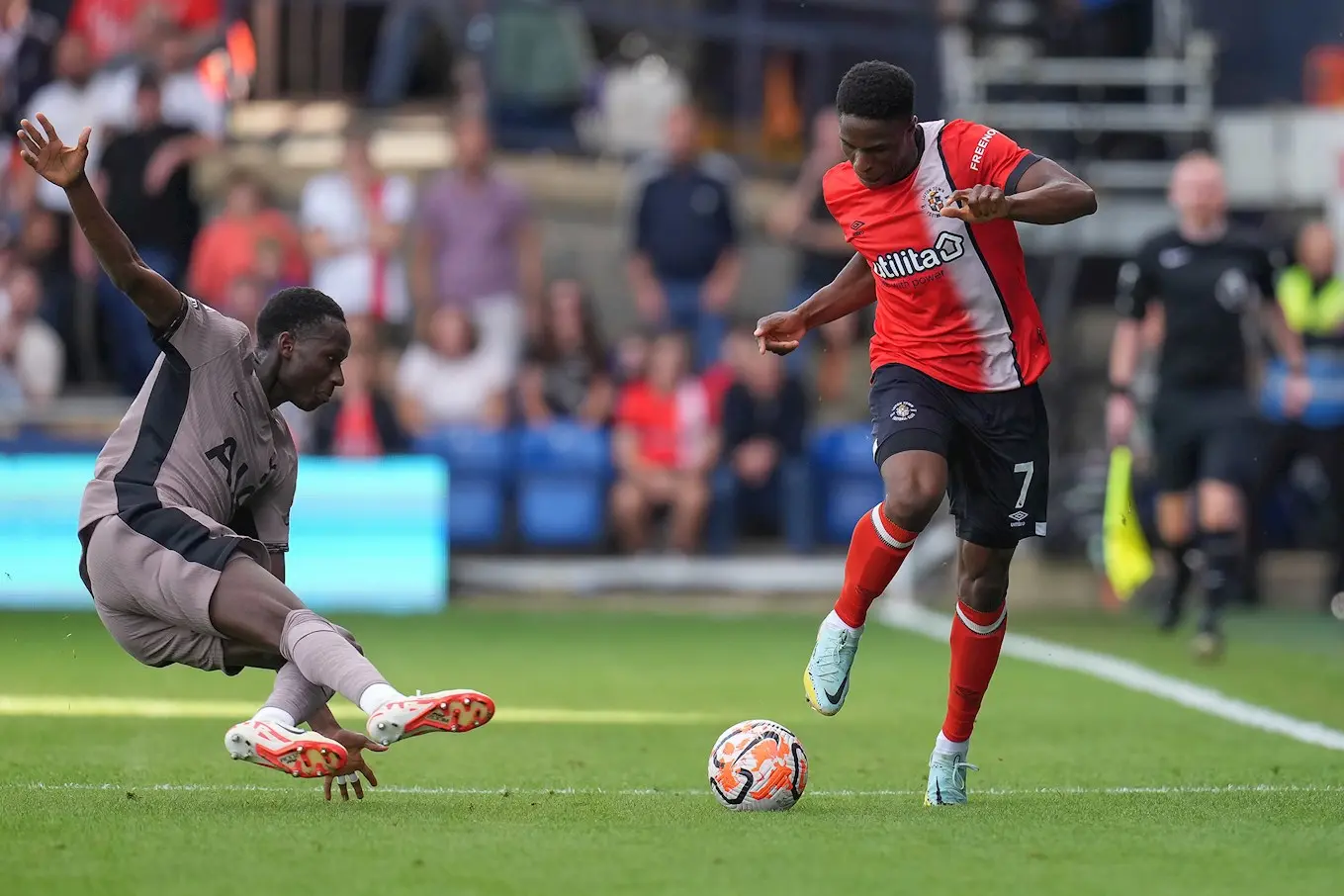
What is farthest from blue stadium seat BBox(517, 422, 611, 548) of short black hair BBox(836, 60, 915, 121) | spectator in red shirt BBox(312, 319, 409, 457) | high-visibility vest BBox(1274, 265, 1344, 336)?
short black hair BBox(836, 60, 915, 121)

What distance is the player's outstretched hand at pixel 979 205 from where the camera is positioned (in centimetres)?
604

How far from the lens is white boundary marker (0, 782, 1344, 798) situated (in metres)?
6.62

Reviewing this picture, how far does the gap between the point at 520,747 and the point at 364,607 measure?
6736 mm

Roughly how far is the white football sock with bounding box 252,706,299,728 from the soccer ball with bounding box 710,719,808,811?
1.25 meters

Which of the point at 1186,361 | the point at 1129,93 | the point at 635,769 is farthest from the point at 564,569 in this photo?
the point at 635,769

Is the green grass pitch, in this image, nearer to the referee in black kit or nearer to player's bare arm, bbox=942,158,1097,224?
the referee in black kit

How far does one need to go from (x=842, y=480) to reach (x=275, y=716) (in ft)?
32.4

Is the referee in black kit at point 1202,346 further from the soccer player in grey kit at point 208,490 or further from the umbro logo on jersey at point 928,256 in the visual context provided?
the soccer player in grey kit at point 208,490

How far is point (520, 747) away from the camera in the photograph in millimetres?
7977

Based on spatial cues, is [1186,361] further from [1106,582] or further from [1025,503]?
[1025,503]

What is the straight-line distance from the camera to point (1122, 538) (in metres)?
12.8

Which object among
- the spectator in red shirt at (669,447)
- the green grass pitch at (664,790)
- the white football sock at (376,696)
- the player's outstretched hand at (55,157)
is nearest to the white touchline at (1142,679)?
the green grass pitch at (664,790)

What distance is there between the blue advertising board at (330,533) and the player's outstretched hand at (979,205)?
342 inches

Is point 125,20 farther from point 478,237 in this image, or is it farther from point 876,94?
point 876,94
